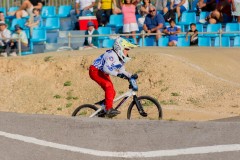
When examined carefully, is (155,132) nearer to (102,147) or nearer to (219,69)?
(102,147)

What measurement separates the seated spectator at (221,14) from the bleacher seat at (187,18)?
1.52ft

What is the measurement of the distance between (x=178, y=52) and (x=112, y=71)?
21.0ft

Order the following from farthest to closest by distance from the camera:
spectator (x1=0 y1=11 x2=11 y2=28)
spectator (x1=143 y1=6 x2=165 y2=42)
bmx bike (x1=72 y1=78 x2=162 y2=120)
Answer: spectator (x1=0 y1=11 x2=11 y2=28) < spectator (x1=143 y1=6 x2=165 y2=42) < bmx bike (x1=72 y1=78 x2=162 y2=120)

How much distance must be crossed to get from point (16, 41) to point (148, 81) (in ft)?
17.9

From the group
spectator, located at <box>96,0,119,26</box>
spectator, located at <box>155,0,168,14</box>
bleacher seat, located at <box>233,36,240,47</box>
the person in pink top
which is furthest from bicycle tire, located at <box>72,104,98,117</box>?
spectator, located at <box>96,0,119,26</box>

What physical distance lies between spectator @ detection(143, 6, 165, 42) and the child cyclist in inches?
326

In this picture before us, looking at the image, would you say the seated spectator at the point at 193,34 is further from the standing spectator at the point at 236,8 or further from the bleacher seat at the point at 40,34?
the bleacher seat at the point at 40,34

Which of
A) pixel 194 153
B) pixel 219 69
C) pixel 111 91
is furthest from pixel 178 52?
pixel 194 153

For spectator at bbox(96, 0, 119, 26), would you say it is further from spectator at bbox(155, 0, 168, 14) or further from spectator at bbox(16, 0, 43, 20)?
spectator at bbox(16, 0, 43, 20)

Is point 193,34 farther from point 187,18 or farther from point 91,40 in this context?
point 91,40

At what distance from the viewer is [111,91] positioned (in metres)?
15.4

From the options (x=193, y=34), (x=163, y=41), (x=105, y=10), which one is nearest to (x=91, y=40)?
(x=105, y=10)

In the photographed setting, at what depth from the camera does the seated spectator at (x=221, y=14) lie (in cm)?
2402

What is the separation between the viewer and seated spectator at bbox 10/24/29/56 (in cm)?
2405
